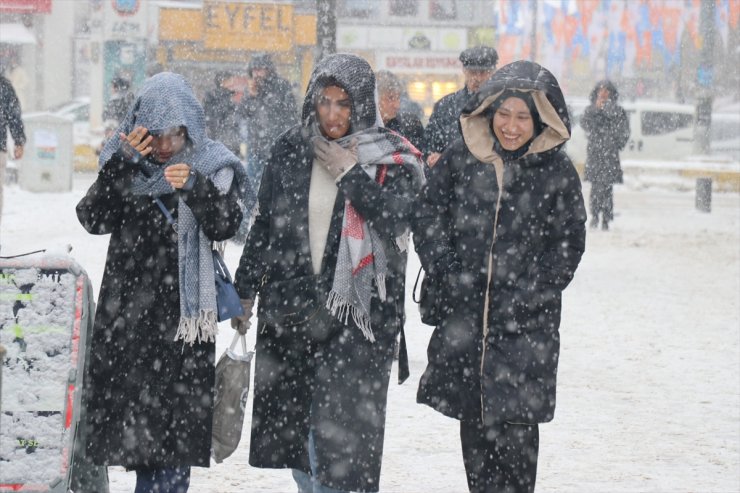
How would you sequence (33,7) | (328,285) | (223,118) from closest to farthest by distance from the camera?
1. (328,285)
2. (223,118)
3. (33,7)

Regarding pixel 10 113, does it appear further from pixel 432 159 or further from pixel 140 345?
pixel 140 345

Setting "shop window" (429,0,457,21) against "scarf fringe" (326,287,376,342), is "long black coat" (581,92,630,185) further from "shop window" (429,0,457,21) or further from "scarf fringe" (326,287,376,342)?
"shop window" (429,0,457,21)

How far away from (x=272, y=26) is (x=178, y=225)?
30329mm

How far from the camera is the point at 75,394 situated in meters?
4.36

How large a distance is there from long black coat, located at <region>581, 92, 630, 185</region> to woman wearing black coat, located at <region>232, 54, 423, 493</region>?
1294 centimetres

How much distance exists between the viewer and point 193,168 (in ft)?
14.2

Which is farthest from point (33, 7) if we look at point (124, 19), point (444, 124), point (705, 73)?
point (444, 124)

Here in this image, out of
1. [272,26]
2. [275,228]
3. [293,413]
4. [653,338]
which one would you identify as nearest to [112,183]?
[275,228]

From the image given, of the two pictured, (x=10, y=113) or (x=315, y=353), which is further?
(x=10, y=113)

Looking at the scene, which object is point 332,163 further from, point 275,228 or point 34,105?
point 34,105

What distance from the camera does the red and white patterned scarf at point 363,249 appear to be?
4434mm

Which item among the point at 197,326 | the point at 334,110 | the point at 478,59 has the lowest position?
the point at 197,326

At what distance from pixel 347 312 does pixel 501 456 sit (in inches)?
28.1

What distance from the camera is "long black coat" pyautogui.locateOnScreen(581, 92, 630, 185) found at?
1720 centimetres
